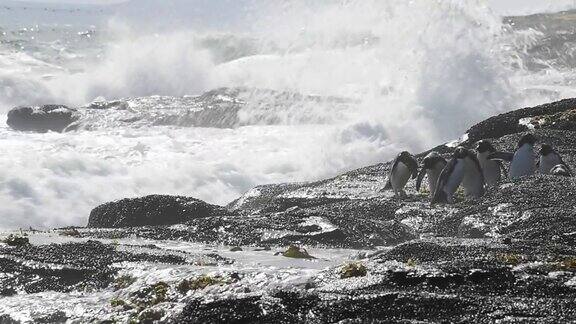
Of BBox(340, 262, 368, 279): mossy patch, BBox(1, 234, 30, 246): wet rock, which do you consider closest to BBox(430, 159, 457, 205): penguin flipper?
BBox(1, 234, 30, 246): wet rock

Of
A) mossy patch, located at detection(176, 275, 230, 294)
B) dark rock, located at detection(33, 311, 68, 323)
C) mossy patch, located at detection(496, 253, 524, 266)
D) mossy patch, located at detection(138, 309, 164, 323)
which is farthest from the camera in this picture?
dark rock, located at detection(33, 311, 68, 323)

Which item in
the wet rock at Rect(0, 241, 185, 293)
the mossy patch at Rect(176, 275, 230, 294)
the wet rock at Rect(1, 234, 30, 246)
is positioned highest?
the wet rock at Rect(1, 234, 30, 246)

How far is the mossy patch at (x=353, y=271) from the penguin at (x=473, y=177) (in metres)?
7.38

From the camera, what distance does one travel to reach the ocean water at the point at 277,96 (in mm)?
28609

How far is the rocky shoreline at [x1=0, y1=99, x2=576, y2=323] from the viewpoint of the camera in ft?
21.6

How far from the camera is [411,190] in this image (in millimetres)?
16109

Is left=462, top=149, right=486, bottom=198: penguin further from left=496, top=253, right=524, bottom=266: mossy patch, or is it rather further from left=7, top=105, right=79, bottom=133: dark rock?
left=7, top=105, right=79, bottom=133: dark rock

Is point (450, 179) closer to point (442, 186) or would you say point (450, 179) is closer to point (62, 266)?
point (442, 186)

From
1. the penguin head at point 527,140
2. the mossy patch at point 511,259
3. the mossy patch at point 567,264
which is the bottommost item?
the mossy patch at point 567,264

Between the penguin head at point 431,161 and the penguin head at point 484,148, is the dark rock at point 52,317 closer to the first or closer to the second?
the penguin head at point 431,161

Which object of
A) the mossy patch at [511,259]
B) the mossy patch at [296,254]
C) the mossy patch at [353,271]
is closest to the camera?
the mossy patch at [511,259]

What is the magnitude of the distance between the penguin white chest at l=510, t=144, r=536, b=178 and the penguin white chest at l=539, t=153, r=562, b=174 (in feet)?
1.20

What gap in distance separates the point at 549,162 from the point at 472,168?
1374 millimetres

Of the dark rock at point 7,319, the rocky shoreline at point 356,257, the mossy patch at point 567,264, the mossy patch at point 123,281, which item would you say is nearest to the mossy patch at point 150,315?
the rocky shoreline at point 356,257
